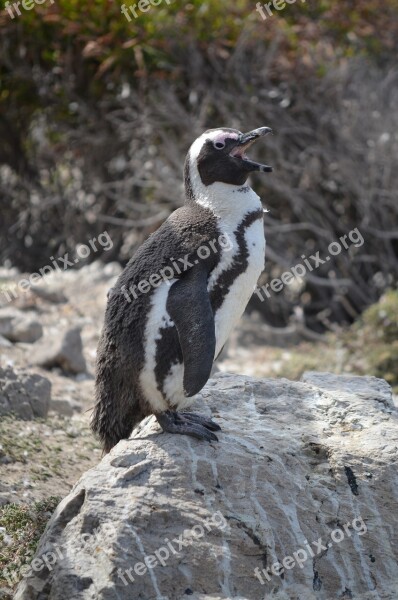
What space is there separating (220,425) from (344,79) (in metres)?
5.01

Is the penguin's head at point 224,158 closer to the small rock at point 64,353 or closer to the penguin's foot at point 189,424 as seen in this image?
the penguin's foot at point 189,424

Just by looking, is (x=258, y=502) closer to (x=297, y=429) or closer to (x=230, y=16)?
(x=297, y=429)

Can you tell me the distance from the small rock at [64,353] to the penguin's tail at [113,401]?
2.15 meters

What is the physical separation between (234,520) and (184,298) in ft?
2.66

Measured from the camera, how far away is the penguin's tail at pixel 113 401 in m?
3.50

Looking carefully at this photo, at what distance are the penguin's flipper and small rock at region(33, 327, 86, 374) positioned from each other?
98.5 inches

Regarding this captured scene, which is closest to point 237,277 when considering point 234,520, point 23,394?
point 234,520

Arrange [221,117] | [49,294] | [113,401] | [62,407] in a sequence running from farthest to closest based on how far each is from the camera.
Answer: [221,117] → [49,294] → [62,407] → [113,401]

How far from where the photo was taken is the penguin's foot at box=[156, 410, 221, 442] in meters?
3.38

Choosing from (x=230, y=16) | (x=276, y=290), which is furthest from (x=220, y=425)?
(x=230, y=16)

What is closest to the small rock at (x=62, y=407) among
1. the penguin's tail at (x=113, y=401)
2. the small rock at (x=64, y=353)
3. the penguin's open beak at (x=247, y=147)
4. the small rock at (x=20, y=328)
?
the small rock at (x=64, y=353)

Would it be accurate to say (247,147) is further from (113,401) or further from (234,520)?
(234,520)

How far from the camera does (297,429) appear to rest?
359 centimetres

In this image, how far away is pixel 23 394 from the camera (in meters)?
4.62
